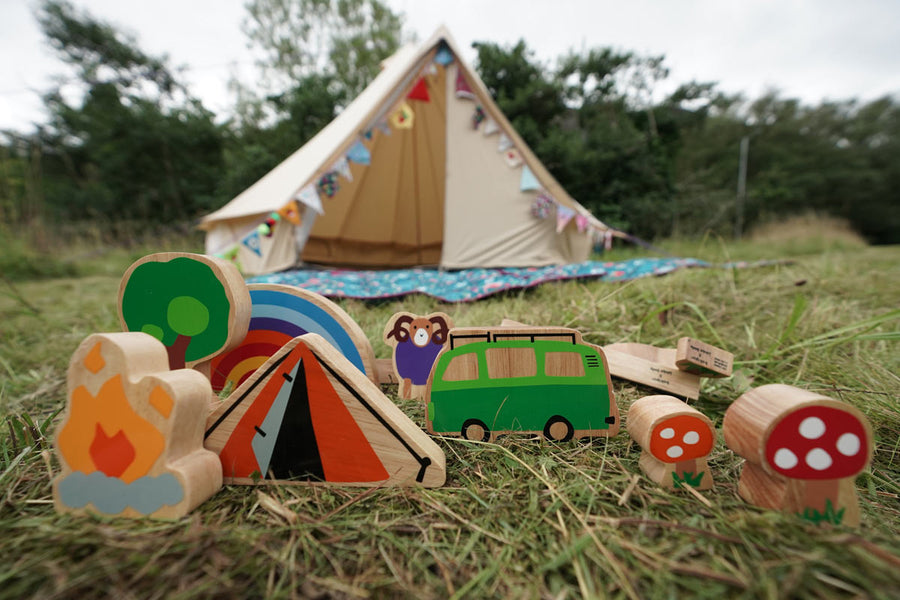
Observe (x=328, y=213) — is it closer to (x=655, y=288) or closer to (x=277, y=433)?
(x=655, y=288)

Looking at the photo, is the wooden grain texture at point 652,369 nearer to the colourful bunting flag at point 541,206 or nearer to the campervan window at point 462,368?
the campervan window at point 462,368

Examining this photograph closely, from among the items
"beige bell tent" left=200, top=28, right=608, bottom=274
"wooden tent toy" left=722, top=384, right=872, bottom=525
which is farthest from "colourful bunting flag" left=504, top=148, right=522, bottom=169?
"wooden tent toy" left=722, top=384, right=872, bottom=525

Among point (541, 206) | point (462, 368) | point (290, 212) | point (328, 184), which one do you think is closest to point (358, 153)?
point (328, 184)

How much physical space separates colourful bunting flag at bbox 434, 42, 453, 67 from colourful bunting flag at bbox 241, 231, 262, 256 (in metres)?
1.97

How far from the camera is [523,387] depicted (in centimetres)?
79

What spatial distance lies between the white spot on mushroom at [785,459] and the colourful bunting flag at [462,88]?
326 centimetres

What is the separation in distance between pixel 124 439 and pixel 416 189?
12.5 ft

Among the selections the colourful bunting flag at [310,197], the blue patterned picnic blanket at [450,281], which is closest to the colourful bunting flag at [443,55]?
the colourful bunting flag at [310,197]

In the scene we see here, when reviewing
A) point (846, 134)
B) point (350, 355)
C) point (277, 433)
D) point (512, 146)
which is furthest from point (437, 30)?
point (846, 134)

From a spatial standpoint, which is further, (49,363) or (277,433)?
(49,363)

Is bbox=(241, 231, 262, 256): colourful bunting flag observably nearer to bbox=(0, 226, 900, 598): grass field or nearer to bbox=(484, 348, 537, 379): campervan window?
bbox=(0, 226, 900, 598): grass field

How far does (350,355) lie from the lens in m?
0.93

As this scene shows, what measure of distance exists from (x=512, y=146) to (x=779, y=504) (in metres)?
3.19

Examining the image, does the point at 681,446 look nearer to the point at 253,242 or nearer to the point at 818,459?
the point at 818,459
